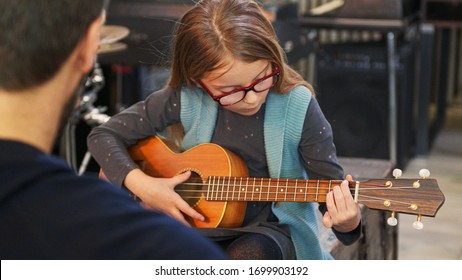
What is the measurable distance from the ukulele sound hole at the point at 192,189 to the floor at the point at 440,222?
1410mm

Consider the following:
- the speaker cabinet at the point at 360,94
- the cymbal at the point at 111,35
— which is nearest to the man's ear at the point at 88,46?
the cymbal at the point at 111,35

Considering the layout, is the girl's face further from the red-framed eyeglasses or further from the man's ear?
the man's ear

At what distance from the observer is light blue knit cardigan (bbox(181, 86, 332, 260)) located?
1.84 meters

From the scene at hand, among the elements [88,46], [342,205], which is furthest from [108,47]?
[88,46]

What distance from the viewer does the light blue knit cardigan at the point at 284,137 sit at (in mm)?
1840

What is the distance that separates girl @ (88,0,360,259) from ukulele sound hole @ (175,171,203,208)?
0.07 ft

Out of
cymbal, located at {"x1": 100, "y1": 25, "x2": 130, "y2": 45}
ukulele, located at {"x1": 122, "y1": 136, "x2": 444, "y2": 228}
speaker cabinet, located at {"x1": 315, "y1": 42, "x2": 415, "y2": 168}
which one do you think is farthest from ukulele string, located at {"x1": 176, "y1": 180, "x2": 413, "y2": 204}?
speaker cabinet, located at {"x1": 315, "y1": 42, "x2": 415, "y2": 168}

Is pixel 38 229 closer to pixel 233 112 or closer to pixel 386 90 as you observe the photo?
pixel 233 112

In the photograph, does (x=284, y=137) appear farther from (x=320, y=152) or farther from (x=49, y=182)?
(x=49, y=182)

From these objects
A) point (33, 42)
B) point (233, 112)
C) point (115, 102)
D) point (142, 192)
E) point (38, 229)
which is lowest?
point (115, 102)

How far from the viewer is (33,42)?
97 centimetres
